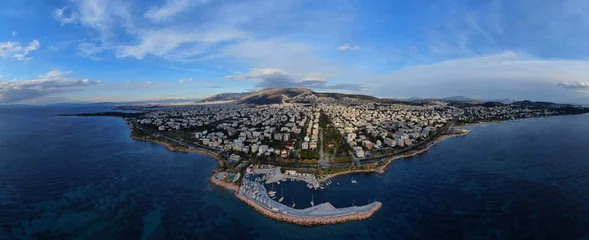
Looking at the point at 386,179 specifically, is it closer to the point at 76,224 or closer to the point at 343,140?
the point at 343,140

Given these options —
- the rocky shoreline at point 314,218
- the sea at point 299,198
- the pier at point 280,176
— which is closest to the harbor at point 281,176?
the pier at point 280,176

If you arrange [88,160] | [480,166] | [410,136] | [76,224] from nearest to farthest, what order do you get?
[76,224]
[480,166]
[88,160]
[410,136]

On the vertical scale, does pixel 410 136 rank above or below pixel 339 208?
above

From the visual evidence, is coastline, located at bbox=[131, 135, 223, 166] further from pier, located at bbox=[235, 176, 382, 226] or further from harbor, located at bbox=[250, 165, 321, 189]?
pier, located at bbox=[235, 176, 382, 226]

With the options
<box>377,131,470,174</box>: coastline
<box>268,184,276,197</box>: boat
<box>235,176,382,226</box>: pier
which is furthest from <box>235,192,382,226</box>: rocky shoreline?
<box>377,131,470,174</box>: coastline

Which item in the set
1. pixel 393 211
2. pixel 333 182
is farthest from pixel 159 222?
pixel 393 211

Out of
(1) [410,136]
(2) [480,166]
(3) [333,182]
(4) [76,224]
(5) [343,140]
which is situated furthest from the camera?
(1) [410,136]

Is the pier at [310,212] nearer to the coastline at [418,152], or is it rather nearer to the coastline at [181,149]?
the coastline at [418,152]
